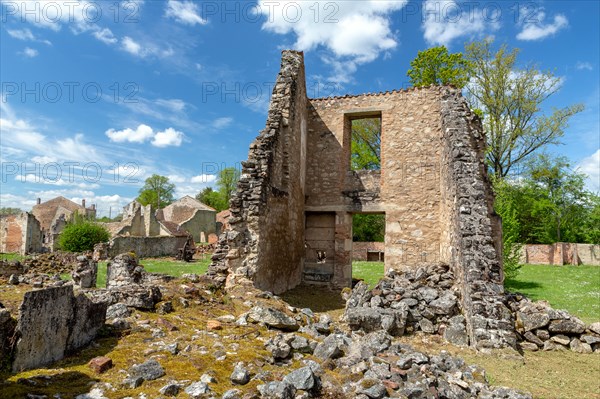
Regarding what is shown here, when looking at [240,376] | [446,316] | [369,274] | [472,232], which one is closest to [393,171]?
[472,232]

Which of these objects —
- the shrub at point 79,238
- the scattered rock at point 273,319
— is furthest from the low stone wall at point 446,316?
the shrub at point 79,238

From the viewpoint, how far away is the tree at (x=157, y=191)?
6462 centimetres

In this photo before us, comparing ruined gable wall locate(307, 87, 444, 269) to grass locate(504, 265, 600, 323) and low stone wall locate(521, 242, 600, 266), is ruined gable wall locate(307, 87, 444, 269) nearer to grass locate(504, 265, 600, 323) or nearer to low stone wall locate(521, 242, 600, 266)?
grass locate(504, 265, 600, 323)

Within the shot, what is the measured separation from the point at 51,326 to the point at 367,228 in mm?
28716

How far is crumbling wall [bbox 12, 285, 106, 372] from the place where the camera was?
13.6ft

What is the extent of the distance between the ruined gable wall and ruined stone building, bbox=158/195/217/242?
31206 mm

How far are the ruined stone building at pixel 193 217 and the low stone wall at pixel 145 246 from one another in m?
13.4

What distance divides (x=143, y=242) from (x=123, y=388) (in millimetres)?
24370

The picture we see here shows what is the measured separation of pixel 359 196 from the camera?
13133mm

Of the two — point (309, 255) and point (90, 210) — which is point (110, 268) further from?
point (90, 210)

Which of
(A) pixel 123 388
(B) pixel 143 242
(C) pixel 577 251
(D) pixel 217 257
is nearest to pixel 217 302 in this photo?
(D) pixel 217 257

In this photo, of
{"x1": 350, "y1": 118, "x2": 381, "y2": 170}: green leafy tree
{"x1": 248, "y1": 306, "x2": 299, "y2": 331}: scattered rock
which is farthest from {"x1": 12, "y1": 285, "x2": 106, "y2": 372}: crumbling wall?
{"x1": 350, "y1": 118, "x2": 381, "y2": 170}: green leafy tree

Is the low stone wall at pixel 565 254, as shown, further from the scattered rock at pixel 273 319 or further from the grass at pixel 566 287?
the scattered rock at pixel 273 319

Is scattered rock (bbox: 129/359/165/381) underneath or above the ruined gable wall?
underneath
